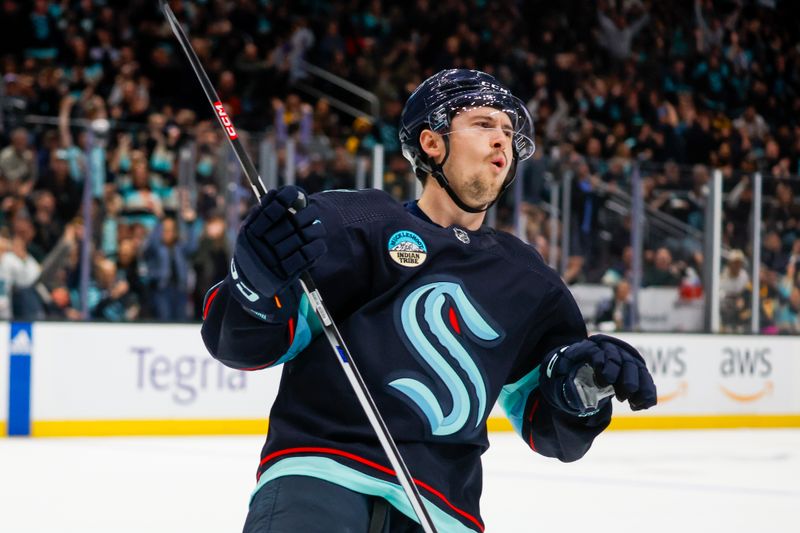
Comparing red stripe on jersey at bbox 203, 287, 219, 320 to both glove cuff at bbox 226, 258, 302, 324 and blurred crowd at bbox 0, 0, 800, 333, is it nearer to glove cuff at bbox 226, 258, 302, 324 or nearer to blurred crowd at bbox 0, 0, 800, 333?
glove cuff at bbox 226, 258, 302, 324

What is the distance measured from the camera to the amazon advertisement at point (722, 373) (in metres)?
8.09

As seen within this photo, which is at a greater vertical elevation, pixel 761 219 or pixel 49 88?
pixel 49 88

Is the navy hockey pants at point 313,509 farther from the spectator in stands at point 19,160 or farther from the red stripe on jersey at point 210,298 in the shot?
the spectator in stands at point 19,160

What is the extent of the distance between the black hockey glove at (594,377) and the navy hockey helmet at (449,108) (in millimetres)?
300

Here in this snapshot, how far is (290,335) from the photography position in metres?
1.75

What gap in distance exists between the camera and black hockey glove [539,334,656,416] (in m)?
1.75

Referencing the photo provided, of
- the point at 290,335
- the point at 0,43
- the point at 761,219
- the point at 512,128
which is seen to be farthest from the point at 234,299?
the point at 0,43

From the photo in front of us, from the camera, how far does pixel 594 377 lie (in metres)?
1.81

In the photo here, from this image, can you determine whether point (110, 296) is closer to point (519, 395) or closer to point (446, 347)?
point (519, 395)

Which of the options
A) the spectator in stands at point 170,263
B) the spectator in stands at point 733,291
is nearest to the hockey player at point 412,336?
the spectator in stands at point 170,263

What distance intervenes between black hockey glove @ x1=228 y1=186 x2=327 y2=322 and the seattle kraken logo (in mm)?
248

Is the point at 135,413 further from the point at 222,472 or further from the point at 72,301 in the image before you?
the point at 222,472

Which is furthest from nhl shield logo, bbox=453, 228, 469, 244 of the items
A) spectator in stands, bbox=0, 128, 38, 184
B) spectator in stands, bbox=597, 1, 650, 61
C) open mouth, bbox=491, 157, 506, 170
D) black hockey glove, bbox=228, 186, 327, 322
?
spectator in stands, bbox=597, 1, 650, 61

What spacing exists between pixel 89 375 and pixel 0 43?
3.70m
